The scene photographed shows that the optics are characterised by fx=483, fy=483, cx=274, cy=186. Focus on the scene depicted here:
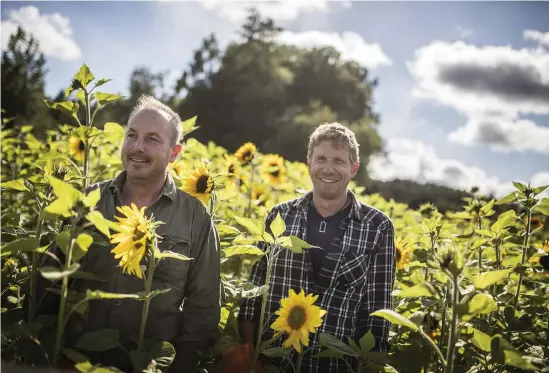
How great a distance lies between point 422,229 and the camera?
2.49 metres

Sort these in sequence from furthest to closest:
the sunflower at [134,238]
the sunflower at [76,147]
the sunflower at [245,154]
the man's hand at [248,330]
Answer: the sunflower at [245,154]
the sunflower at [76,147]
the man's hand at [248,330]
the sunflower at [134,238]

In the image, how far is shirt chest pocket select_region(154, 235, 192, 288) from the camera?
6.25 ft

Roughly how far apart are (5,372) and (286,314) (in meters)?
1.01

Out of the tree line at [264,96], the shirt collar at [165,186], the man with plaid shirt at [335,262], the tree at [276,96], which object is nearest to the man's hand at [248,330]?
the man with plaid shirt at [335,262]

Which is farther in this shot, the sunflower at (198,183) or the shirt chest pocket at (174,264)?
the sunflower at (198,183)

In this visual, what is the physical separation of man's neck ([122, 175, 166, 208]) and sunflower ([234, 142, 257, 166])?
1.84 metres

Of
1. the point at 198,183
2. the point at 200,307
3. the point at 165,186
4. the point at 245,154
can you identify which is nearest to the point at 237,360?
the point at 200,307

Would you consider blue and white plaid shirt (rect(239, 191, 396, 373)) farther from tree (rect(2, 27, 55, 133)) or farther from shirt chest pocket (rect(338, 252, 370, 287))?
tree (rect(2, 27, 55, 133))

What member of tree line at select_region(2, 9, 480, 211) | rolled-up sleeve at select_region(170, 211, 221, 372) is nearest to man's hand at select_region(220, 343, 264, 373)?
rolled-up sleeve at select_region(170, 211, 221, 372)

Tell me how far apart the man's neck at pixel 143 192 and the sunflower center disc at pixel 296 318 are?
757 millimetres

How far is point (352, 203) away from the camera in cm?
263

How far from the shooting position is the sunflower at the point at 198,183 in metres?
2.30

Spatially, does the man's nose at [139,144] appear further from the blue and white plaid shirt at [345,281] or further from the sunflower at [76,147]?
the sunflower at [76,147]

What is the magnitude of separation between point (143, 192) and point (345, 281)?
3.57 feet
